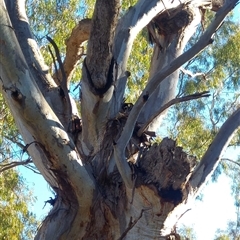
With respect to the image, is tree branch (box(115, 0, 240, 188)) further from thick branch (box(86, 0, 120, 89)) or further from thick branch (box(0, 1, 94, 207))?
thick branch (box(86, 0, 120, 89))

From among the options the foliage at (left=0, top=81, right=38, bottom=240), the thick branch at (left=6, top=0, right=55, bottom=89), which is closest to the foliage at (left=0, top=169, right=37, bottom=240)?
the foliage at (left=0, top=81, right=38, bottom=240)

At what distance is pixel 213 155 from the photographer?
319 cm

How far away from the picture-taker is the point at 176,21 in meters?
4.55

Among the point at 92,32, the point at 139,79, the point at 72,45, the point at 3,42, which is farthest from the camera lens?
the point at 139,79

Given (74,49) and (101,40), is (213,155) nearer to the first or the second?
(101,40)

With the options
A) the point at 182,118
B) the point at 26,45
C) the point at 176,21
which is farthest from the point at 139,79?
the point at 26,45

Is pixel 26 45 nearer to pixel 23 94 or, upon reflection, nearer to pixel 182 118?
pixel 23 94

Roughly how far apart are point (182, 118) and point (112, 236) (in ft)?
18.2

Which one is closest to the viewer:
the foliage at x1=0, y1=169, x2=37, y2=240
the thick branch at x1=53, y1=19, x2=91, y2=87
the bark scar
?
the bark scar

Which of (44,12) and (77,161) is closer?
(77,161)

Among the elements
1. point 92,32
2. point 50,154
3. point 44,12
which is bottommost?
point 50,154

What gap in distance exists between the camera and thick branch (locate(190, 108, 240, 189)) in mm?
3078

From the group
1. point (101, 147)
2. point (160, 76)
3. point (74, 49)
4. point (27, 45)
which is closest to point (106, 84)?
point (101, 147)

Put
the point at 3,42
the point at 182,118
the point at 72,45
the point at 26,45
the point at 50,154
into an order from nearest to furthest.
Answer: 1. the point at 3,42
2. the point at 50,154
3. the point at 26,45
4. the point at 72,45
5. the point at 182,118
